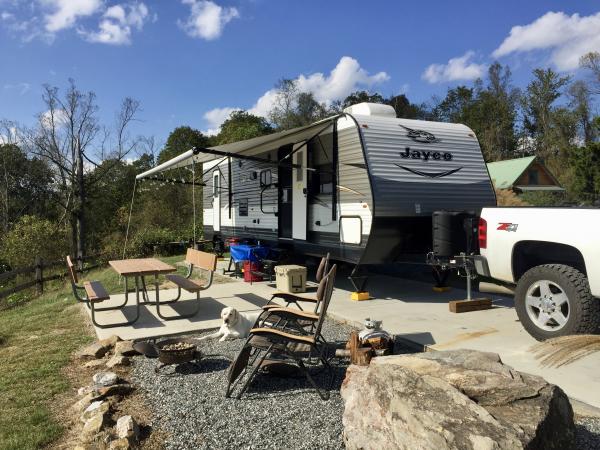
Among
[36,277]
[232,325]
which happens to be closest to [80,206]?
[36,277]

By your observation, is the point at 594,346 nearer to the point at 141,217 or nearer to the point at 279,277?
the point at 279,277

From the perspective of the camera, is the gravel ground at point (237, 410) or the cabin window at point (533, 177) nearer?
the gravel ground at point (237, 410)

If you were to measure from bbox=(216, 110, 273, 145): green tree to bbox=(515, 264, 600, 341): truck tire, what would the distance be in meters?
30.6

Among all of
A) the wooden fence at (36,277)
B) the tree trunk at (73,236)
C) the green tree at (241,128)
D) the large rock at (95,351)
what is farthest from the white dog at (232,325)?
the green tree at (241,128)

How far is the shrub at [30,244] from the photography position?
16.6m

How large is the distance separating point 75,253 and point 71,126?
563cm

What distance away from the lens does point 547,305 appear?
193 inches

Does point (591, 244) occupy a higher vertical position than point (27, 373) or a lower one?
higher

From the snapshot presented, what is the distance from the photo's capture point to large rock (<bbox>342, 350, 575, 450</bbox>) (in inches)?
91.6

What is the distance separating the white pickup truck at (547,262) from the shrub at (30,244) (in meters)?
15.6

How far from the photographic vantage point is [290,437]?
10.2ft

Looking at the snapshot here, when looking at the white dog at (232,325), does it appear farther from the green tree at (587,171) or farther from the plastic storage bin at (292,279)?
the green tree at (587,171)

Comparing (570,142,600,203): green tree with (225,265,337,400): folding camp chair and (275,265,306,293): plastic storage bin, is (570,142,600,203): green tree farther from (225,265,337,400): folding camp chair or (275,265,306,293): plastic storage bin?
(225,265,337,400): folding camp chair

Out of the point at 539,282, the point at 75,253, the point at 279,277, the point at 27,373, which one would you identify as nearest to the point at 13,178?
the point at 75,253
